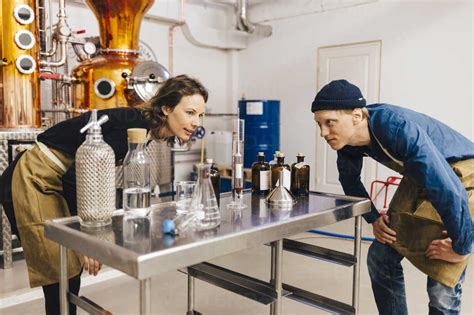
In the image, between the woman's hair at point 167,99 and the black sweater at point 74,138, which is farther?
the woman's hair at point 167,99

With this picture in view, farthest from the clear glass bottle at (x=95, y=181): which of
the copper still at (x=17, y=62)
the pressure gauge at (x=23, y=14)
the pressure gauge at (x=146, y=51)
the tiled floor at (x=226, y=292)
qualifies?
the pressure gauge at (x=146, y=51)

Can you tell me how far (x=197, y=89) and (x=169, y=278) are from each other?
5.36ft

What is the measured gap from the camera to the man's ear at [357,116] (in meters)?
1.58

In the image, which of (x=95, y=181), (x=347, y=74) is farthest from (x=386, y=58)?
(x=95, y=181)

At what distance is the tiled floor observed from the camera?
2.47 m

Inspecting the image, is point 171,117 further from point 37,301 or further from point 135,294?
point 37,301

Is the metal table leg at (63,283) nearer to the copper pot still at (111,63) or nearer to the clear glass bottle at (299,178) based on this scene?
the clear glass bottle at (299,178)

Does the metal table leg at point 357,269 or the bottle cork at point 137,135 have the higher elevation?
the bottle cork at point 137,135

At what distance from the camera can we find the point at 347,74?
476 cm

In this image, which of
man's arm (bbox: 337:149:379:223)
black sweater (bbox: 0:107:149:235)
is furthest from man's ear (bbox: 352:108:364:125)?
black sweater (bbox: 0:107:149:235)

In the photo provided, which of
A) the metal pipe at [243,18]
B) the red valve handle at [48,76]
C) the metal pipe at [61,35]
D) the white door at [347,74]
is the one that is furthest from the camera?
the metal pipe at [243,18]

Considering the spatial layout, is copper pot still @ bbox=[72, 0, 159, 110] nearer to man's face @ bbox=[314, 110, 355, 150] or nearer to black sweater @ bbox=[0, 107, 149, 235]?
black sweater @ bbox=[0, 107, 149, 235]

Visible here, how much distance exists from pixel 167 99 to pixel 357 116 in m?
0.68

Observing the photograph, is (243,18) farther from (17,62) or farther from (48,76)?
(17,62)
